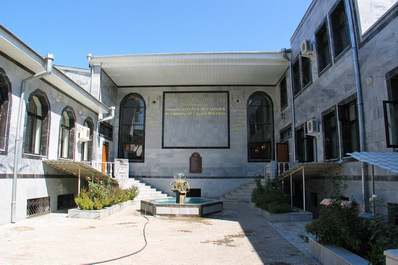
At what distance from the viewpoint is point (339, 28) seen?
10.7m

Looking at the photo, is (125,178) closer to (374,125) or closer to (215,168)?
(215,168)

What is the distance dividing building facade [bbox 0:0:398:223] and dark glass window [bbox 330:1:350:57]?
37 mm

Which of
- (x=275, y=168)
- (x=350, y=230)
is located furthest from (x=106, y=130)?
(x=350, y=230)

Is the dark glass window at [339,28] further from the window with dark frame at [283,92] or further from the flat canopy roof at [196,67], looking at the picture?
the window with dark frame at [283,92]

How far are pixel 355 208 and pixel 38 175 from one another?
32.0 ft

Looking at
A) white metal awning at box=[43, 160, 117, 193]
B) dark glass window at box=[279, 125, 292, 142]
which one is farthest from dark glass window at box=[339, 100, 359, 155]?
white metal awning at box=[43, 160, 117, 193]

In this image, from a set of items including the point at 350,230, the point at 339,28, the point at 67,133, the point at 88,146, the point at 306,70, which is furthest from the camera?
the point at 88,146

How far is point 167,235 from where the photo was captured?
293 inches

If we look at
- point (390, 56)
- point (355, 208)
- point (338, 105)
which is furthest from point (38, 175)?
point (390, 56)

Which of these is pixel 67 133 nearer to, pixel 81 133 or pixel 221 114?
pixel 81 133

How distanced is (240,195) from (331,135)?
644 centimetres

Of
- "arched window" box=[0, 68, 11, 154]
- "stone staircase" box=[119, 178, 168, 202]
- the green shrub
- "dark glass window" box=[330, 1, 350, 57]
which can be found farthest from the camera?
"stone staircase" box=[119, 178, 168, 202]

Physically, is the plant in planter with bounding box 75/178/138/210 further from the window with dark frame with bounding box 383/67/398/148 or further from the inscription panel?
the window with dark frame with bounding box 383/67/398/148

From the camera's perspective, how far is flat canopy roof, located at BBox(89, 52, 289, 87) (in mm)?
16047
